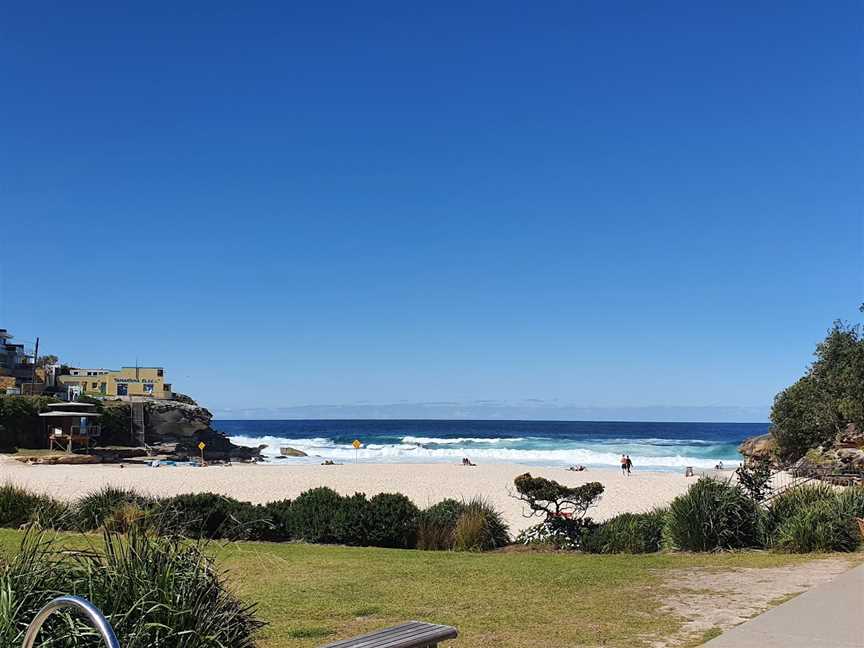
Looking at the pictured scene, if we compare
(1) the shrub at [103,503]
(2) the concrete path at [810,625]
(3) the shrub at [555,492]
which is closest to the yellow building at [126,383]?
(1) the shrub at [103,503]

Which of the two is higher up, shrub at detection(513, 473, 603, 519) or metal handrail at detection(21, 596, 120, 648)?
metal handrail at detection(21, 596, 120, 648)

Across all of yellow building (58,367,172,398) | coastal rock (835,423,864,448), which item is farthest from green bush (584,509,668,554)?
yellow building (58,367,172,398)

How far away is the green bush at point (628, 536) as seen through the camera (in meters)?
13.4

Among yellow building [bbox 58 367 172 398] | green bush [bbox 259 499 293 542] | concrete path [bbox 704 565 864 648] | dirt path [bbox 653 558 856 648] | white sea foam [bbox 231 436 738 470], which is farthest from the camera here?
yellow building [bbox 58 367 172 398]

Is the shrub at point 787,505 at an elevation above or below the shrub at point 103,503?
below

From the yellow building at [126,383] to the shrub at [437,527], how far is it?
3078 inches

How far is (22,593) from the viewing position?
15.4 feet

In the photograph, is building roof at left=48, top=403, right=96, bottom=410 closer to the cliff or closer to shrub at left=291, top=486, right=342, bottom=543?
the cliff

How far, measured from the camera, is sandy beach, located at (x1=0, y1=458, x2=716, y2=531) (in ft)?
81.2

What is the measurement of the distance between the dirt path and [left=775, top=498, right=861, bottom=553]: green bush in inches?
37.9

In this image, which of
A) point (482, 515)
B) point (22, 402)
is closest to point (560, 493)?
point (482, 515)

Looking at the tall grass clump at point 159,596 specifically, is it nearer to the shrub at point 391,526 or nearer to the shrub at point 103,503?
the shrub at point 103,503

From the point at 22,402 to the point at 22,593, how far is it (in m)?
58.9

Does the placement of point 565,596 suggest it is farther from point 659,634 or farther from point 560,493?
point 560,493
